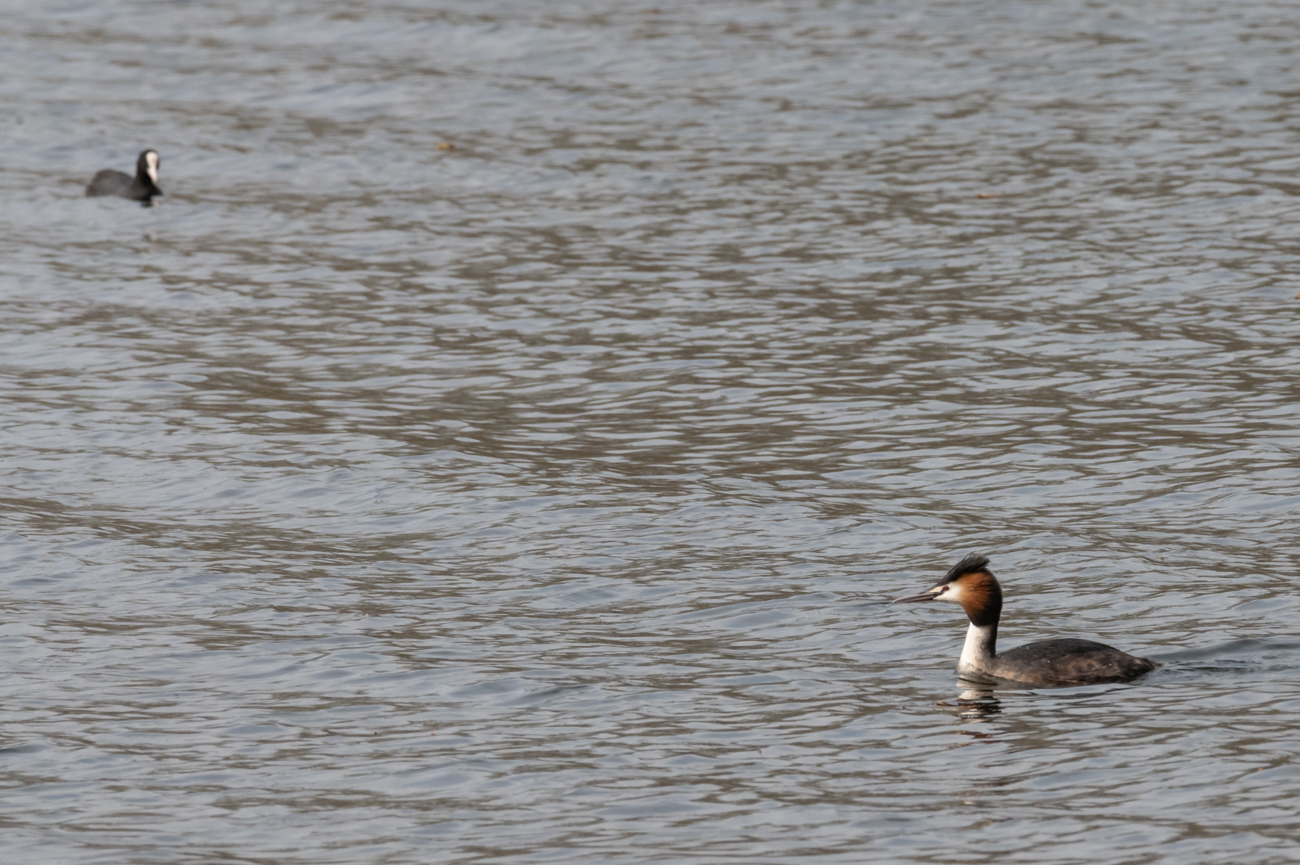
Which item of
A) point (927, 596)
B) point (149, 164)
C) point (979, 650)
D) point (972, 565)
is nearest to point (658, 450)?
point (927, 596)

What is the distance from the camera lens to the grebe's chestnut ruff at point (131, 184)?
2812cm

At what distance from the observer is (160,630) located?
14.0 metres

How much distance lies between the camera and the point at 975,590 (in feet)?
41.7

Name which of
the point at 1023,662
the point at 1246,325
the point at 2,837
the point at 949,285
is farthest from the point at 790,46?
the point at 2,837

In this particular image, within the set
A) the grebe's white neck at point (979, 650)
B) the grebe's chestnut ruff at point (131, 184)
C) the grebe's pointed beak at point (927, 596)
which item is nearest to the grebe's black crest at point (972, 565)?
the grebe's pointed beak at point (927, 596)

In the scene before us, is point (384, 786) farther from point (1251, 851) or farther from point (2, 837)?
point (1251, 851)

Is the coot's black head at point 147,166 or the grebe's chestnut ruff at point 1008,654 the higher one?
the coot's black head at point 147,166

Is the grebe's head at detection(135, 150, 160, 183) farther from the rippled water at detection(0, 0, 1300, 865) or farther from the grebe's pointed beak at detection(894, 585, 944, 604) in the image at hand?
the grebe's pointed beak at detection(894, 585, 944, 604)

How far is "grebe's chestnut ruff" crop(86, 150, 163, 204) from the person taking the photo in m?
28.1

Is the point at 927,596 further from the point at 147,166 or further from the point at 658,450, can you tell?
the point at 147,166

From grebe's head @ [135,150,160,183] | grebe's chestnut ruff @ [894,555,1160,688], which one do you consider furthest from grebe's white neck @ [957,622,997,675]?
grebe's head @ [135,150,160,183]

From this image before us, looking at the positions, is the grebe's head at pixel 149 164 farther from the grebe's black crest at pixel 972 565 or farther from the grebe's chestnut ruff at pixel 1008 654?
the grebe's black crest at pixel 972 565

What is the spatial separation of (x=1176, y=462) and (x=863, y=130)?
1398cm

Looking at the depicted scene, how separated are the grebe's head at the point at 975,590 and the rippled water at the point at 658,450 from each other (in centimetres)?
46
